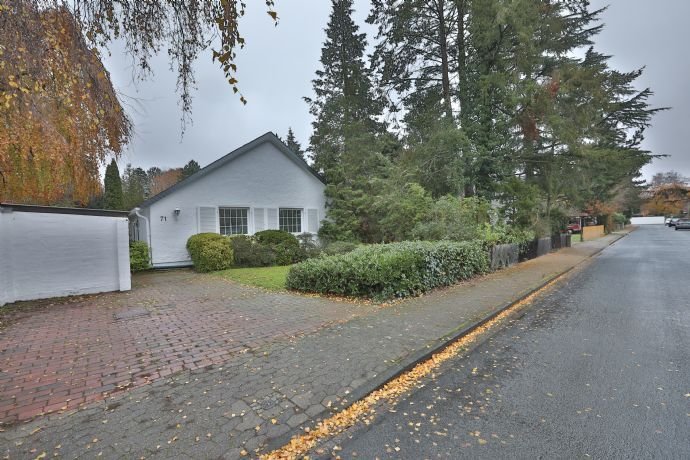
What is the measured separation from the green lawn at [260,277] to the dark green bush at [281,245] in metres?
1.64

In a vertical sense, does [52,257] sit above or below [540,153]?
below

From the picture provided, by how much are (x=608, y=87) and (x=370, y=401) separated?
1824cm

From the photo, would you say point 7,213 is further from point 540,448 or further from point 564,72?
point 564,72

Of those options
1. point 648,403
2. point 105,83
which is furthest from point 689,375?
point 105,83

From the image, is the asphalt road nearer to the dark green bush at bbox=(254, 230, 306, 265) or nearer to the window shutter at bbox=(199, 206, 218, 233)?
the dark green bush at bbox=(254, 230, 306, 265)

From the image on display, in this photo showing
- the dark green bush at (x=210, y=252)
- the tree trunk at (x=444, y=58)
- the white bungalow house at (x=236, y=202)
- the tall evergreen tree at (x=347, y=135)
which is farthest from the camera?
the tall evergreen tree at (x=347, y=135)

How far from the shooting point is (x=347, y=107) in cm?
1933

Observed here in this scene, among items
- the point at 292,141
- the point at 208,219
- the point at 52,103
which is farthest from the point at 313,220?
the point at 292,141

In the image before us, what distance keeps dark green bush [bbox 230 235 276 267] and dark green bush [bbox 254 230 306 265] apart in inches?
13.3

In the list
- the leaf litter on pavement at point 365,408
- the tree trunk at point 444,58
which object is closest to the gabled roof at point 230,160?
the tree trunk at point 444,58

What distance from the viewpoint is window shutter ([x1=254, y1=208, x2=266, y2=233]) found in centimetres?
1449

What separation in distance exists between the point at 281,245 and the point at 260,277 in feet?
11.8

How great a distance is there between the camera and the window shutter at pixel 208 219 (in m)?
13.3

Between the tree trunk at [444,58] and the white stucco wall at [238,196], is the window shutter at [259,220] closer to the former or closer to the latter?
the white stucco wall at [238,196]
